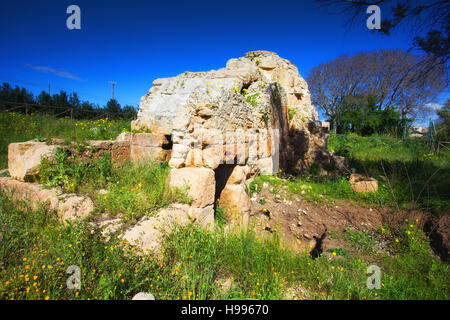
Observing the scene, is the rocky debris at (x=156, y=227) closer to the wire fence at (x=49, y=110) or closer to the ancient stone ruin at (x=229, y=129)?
the ancient stone ruin at (x=229, y=129)

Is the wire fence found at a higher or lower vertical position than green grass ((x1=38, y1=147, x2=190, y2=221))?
higher

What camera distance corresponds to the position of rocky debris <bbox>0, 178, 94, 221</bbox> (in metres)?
2.74

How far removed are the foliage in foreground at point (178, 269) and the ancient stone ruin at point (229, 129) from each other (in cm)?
95

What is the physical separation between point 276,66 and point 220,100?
427cm

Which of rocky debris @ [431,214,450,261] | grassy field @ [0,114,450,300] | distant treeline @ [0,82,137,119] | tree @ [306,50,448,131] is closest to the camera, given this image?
grassy field @ [0,114,450,300]

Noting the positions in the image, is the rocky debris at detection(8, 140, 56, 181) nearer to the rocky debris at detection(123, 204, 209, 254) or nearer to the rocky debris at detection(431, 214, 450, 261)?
the rocky debris at detection(123, 204, 209, 254)

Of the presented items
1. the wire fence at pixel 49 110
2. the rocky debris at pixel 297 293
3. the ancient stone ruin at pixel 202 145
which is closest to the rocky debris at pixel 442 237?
the rocky debris at pixel 297 293

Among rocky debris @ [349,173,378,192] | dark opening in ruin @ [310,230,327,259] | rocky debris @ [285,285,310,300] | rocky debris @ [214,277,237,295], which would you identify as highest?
rocky debris @ [349,173,378,192]

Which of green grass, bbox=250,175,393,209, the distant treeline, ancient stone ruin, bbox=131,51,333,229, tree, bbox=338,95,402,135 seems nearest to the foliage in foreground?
ancient stone ruin, bbox=131,51,333,229

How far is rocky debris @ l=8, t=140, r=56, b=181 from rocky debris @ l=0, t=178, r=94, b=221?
0.53 ft

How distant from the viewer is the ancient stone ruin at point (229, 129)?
12.0ft

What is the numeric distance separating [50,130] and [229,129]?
395 centimetres

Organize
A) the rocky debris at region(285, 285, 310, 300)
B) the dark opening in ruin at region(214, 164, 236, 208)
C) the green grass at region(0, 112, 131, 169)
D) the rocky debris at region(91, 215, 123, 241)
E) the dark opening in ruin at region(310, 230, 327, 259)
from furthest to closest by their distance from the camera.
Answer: the green grass at region(0, 112, 131, 169)
the dark opening in ruin at region(214, 164, 236, 208)
the dark opening in ruin at region(310, 230, 327, 259)
the rocky debris at region(91, 215, 123, 241)
the rocky debris at region(285, 285, 310, 300)

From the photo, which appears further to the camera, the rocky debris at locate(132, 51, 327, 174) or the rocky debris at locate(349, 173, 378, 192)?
the rocky debris at locate(349, 173, 378, 192)
